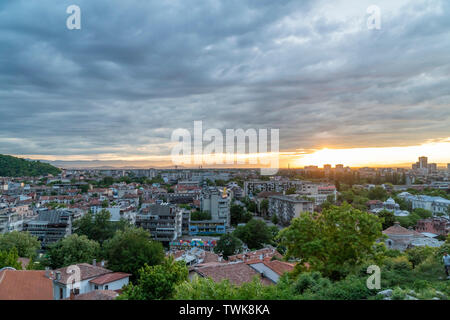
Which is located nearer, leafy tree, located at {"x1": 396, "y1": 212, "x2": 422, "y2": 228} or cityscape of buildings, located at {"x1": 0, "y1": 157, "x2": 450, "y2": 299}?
cityscape of buildings, located at {"x1": 0, "y1": 157, "x2": 450, "y2": 299}

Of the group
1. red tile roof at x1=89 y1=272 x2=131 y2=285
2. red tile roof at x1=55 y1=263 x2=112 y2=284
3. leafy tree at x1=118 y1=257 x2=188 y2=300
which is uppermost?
leafy tree at x1=118 y1=257 x2=188 y2=300

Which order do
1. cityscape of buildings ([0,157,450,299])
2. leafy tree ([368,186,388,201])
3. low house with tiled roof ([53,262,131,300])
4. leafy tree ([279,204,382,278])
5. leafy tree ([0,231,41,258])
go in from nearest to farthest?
leafy tree ([279,204,382,278])
low house with tiled roof ([53,262,131,300])
cityscape of buildings ([0,157,450,299])
leafy tree ([0,231,41,258])
leafy tree ([368,186,388,201])

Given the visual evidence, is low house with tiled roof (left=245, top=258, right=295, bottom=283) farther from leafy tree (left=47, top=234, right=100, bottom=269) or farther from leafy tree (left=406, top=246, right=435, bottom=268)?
leafy tree (left=47, top=234, right=100, bottom=269)

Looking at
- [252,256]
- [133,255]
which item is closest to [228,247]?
[252,256]

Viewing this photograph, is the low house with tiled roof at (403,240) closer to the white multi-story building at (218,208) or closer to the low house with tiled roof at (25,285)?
the low house with tiled roof at (25,285)

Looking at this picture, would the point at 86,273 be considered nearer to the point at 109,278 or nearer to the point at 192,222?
the point at 109,278

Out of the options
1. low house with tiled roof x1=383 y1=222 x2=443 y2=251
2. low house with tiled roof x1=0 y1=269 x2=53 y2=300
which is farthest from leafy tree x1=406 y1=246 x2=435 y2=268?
low house with tiled roof x1=0 y1=269 x2=53 y2=300

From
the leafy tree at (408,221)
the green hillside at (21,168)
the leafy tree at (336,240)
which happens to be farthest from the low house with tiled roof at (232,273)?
the green hillside at (21,168)
